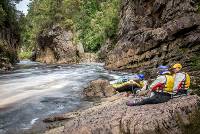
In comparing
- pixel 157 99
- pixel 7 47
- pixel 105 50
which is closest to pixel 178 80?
pixel 157 99

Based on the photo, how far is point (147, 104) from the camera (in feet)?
36.2

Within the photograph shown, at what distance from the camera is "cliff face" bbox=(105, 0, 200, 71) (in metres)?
27.0

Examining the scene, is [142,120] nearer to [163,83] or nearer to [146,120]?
[146,120]

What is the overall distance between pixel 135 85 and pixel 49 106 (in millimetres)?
4899

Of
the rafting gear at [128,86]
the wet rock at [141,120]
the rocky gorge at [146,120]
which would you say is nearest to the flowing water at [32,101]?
the rafting gear at [128,86]

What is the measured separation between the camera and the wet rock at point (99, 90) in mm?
18281

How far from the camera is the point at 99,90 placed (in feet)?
60.8

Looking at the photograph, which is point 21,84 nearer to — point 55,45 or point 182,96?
point 182,96

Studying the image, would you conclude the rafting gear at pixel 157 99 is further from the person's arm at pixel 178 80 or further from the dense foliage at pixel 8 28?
the dense foliage at pixel 8 28

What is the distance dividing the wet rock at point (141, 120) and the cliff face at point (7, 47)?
2817 cm

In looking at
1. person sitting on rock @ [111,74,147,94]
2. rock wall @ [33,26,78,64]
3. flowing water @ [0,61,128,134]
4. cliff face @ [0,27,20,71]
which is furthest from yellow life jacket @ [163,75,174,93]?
rock wall @ [33,26,78,64]

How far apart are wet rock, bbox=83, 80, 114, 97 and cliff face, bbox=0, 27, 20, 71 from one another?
20.1 m

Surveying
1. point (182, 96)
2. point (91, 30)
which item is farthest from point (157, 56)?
point (91, 30)

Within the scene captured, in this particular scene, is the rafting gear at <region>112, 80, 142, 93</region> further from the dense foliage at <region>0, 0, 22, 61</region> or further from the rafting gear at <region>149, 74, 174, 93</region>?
the dense foliage at <region>0, 0, 22, 61</region>
